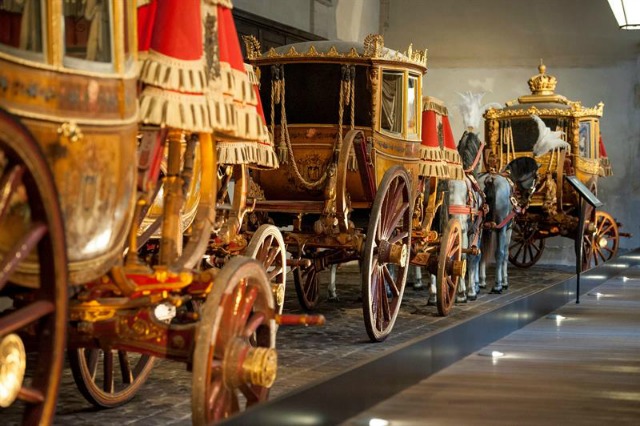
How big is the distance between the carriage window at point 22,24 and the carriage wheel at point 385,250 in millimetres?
3889

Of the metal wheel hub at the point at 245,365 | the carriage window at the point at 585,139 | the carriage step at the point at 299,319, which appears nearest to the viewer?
the metal wheel hub at the point at 245,365

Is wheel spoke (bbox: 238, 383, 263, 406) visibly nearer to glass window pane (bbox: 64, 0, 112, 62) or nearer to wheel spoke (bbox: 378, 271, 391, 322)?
glass window pane (bbox: 64, 0, 112, 62)

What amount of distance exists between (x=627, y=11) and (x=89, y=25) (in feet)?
30.7

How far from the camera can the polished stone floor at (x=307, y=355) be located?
4660 millimetres

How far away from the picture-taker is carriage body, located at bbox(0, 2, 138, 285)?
9.81 ft

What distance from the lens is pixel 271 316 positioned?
3.98 metres

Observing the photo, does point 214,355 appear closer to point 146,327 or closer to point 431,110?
point 146,327

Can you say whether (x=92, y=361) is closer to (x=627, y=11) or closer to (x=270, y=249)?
(x=270, y=249)

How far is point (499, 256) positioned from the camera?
1138cm

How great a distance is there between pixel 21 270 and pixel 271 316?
47.2 inches

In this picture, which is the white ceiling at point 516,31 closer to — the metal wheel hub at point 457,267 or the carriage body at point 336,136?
the metal wheel hub at point 457,267

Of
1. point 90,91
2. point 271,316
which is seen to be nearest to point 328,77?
point 271,316

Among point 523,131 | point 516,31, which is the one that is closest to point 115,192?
point 523,131

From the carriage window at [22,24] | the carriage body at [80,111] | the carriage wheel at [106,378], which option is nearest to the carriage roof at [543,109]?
the carriage wheel at [106,378]
